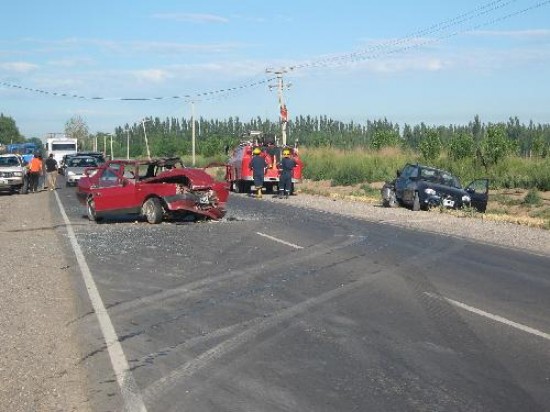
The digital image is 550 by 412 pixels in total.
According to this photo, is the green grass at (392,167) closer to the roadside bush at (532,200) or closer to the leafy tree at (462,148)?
the leafy tree at (462,148)

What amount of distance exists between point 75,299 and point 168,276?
2124 mm

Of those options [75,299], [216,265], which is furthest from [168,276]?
[75,299]

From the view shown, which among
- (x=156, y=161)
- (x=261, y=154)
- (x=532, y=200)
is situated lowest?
(x=532, y=200)

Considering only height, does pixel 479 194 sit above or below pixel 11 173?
below

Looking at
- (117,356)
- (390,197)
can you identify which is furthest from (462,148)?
(117,356)

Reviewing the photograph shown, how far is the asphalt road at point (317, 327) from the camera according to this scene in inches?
239

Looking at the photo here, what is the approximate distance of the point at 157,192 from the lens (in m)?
20.1

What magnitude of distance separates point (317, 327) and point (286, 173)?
24149mm

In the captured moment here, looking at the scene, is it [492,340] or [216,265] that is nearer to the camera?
[492,340]

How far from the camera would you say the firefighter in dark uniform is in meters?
31.5

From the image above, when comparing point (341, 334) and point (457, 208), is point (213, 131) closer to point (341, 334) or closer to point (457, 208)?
point (457, 208)

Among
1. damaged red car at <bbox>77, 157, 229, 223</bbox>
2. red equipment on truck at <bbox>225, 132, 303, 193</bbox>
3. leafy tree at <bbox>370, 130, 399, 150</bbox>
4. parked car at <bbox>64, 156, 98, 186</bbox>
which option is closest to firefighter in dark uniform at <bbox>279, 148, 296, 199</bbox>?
red equipment on truck at <bbox>225, 132, 303, 193</bbox>

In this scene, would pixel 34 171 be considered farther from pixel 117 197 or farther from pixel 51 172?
pixel 117 197

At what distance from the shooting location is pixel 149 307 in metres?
9.58
